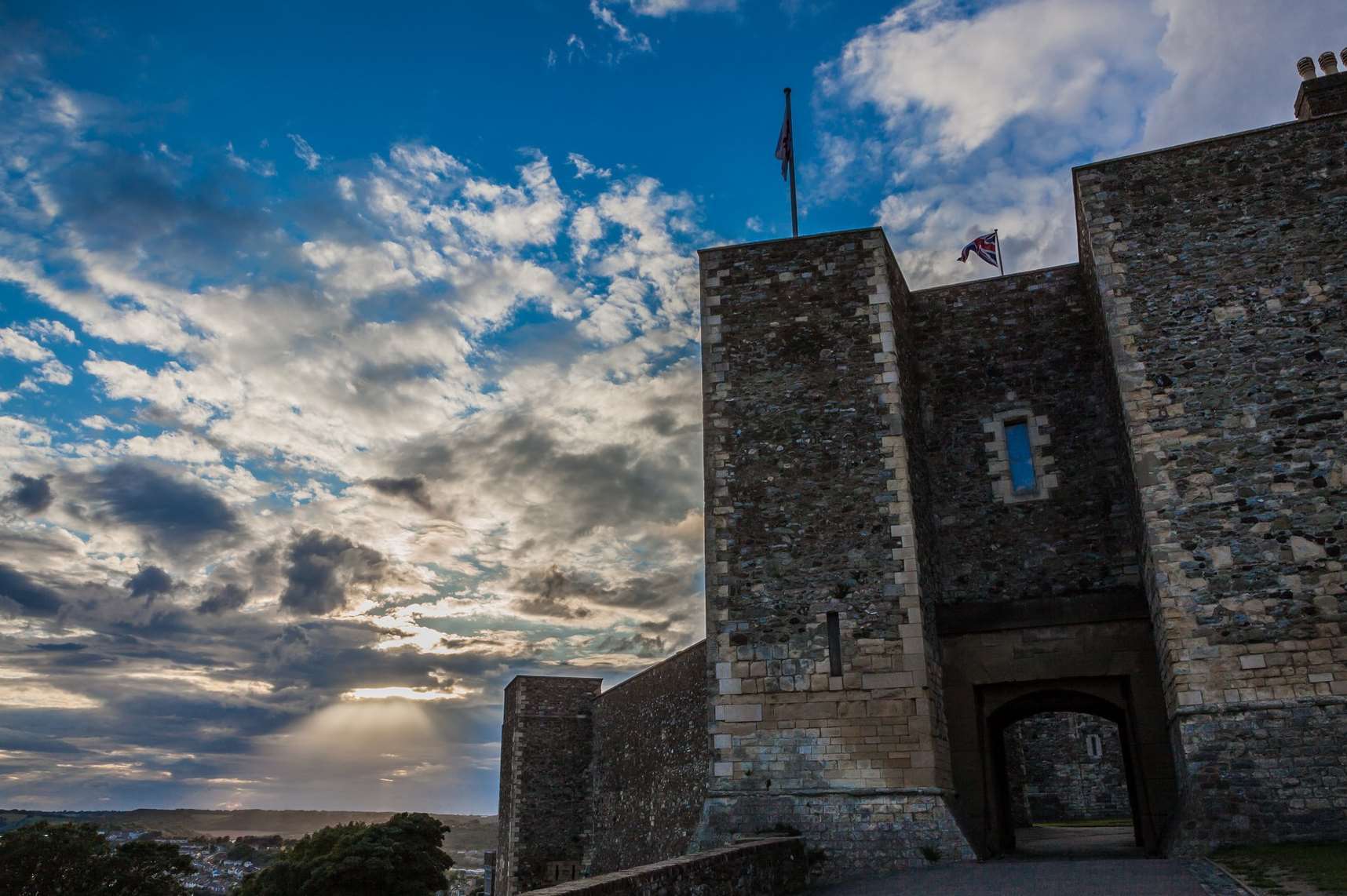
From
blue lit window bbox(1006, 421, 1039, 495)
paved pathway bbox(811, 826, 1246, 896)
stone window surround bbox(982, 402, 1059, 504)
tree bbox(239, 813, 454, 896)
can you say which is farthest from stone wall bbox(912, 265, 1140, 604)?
tree bbox(239, 813, 454, 896)

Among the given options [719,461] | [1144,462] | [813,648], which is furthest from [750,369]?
[1144,462]

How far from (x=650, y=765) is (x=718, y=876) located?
16144mm

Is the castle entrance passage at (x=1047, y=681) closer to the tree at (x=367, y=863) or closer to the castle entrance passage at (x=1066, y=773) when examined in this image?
the castle entrance passage at (x=1066, y=773)

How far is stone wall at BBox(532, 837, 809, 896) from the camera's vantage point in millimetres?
7117

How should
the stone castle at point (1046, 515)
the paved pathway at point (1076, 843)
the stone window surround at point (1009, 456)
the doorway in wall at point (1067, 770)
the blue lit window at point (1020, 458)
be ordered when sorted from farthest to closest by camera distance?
the doorway in wall at point (1067, 770) → the blue lit window at point (1020, 458) → the stone window surround at point (1009, 456) → the paved pathway at point (1076, 843) → the stone castle at point (1046, 515)

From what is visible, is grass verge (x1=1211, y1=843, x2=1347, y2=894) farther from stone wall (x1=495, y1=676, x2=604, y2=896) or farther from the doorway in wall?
stone wall (x1=495, y1=676, x2=604, y2=896)

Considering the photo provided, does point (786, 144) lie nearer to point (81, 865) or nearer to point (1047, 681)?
point (1047, 681)

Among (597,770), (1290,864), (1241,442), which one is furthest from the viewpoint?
(597,770)

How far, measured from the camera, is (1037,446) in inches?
578

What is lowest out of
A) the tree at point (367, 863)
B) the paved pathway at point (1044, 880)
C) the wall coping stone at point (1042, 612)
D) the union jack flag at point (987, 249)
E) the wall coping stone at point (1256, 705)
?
the tree at point (367, 863)

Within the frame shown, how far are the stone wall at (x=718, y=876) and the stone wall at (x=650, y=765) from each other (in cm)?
696

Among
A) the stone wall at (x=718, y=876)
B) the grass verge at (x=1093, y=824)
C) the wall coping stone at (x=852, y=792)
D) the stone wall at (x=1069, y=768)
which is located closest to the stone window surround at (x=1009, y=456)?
the wall coping stone at (x=852, y=792)

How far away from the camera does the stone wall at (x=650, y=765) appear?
70.6 ft

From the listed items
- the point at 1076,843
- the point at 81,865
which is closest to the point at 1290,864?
the point at 1076,843
